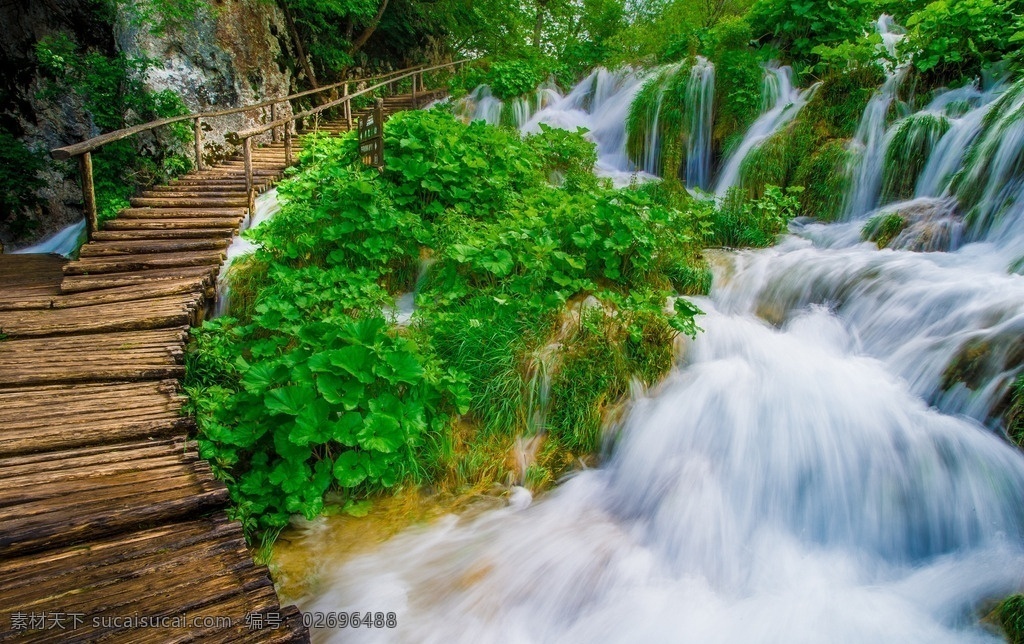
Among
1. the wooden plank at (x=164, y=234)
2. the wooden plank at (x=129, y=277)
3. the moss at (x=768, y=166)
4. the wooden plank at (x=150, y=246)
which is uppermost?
the moss at (x=768, y=166)

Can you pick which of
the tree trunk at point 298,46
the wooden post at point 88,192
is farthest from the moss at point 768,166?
the tree trunk at point 298,46

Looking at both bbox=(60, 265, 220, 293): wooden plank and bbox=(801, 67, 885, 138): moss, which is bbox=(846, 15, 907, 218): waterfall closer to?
bbox=(801, 67, 885, 138): moss

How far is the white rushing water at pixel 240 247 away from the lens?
5781 millimetres

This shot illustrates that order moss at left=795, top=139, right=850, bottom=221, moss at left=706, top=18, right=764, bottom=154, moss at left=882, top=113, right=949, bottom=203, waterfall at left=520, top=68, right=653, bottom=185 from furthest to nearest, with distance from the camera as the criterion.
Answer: waterfall at left=520, top=68, right=653, bottom=185 → moss at left=706, top=18, right=764, bottom=154 → moss at left=795, top=139, right=850, bottom=221 → moss at left=882, top=113, right=949, bottom=203

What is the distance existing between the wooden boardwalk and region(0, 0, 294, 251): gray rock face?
7284mm

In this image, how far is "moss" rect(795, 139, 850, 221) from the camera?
22.4 ft

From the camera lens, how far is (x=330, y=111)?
53.6 ft

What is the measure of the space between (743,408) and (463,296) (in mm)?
2528

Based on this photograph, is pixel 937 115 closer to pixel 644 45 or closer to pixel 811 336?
pixel 811 336

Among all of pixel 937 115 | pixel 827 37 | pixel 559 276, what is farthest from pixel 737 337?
pixel 827 37

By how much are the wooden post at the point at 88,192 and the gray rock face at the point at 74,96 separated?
520cm

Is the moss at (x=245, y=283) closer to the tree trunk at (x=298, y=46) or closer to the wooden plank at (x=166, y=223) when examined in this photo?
the wooden plank at (x=166, y=223)

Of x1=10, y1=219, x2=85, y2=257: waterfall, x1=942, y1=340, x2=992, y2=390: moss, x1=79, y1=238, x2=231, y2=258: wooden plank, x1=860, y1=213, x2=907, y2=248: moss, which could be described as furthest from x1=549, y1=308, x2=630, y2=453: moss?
x1=10, y1=219, x2=85, y2=257: waterfall

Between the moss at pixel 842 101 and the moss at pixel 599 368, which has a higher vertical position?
the moss at pixel 842 101
